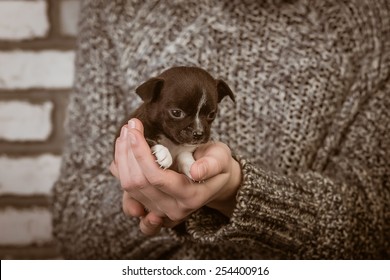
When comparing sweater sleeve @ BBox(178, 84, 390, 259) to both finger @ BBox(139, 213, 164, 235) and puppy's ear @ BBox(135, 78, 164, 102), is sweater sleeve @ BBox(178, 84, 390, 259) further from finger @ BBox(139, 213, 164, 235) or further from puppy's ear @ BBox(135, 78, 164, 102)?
puppy's ear @ BBox(135, 78, 164, 102)

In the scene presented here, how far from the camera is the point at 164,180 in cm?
46

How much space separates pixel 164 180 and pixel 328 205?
0.30 meters

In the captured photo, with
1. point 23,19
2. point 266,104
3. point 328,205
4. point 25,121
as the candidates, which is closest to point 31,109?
point 25,121

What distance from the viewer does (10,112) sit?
0.96 m

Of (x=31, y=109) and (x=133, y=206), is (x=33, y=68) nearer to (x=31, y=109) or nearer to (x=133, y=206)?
(x=31, y=109)

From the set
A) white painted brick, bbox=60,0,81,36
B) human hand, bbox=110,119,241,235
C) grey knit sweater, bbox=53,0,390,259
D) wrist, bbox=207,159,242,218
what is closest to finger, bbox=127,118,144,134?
human hand, bbox=110,119,241,235

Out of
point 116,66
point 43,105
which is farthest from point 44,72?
point 116,66

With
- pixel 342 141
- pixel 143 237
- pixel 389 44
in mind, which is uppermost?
pixel 389 44

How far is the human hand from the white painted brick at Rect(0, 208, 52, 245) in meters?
0.50

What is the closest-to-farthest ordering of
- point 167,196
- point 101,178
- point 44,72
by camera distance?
point 167,196
point 101,178
point 44,72

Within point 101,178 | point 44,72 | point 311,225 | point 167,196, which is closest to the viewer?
point 167,196

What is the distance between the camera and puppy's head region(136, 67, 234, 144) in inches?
16.8
